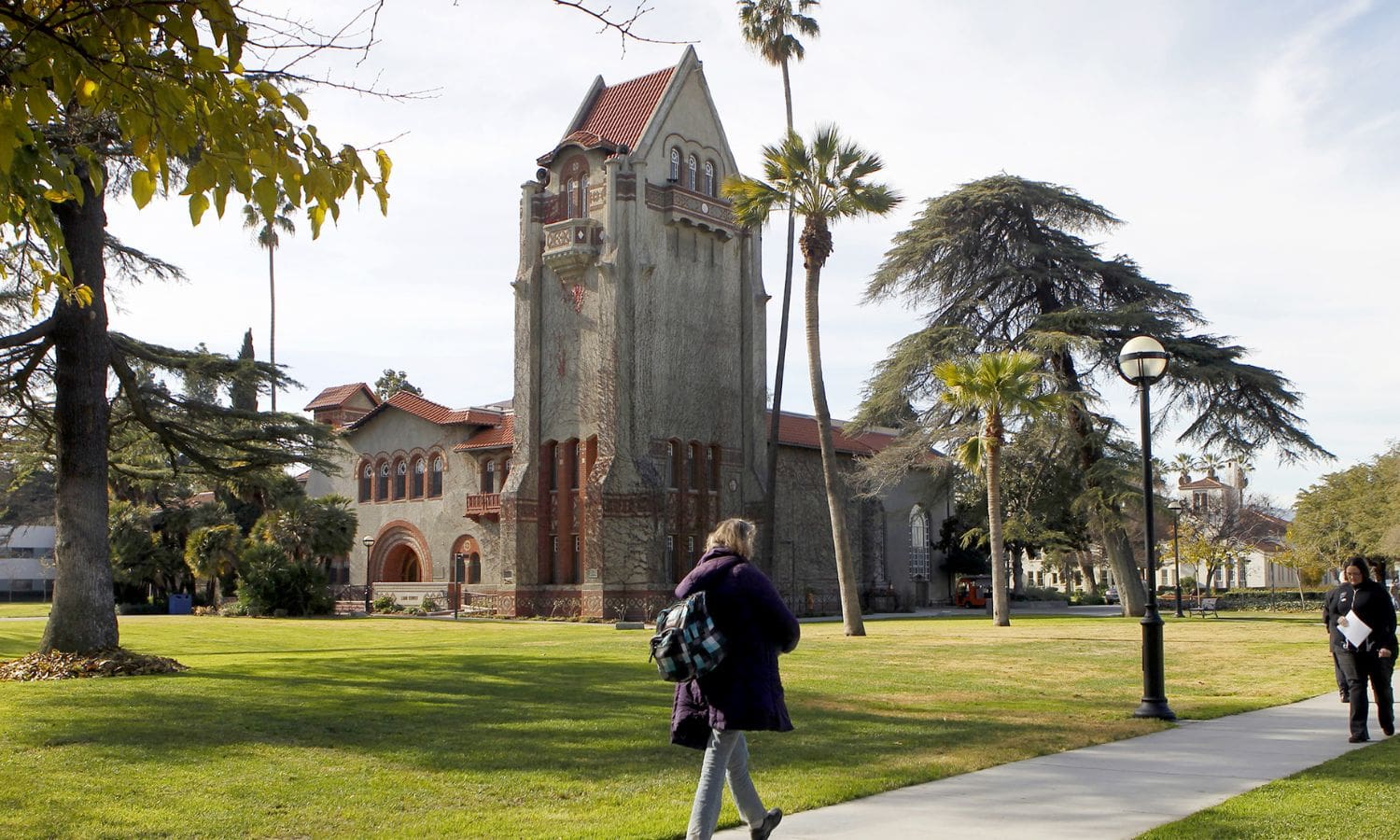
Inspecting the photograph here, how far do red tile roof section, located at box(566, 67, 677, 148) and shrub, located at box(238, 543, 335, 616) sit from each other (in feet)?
61.0

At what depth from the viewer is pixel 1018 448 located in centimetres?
3869

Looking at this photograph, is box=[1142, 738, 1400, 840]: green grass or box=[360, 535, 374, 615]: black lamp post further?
box=[360, 535, 374, 615]: black lamp post

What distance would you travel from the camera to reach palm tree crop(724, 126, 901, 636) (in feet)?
97.3

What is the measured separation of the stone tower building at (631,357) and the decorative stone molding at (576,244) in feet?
0.23

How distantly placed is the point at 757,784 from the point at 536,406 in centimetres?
3743

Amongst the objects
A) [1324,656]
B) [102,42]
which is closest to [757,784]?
[102,42]

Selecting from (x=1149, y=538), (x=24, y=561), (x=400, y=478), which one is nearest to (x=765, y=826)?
(x=1149, y=538)

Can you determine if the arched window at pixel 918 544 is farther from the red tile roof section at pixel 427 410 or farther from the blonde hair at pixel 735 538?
the blonde hair at pixel 735 538

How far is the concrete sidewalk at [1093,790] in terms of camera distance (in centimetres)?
726

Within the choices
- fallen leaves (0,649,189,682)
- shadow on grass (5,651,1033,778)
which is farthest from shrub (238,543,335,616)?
shadow on grass (5,651,1033,778)

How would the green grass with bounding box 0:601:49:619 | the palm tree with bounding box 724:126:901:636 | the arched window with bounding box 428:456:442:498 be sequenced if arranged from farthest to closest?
1. the arched window with bounding box 428:456:442:498
2. the green grass with bounding box 0:601:49:619
3. the palm tree with bounding box 724:126:901:636

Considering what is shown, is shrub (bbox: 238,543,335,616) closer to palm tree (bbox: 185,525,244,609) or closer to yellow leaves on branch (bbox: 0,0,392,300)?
palm tree (bbox: 185,525,244,609)

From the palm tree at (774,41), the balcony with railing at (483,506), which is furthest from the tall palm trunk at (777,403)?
the balcony with railing at (483,506)

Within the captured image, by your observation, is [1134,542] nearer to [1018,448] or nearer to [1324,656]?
[1018,448]
